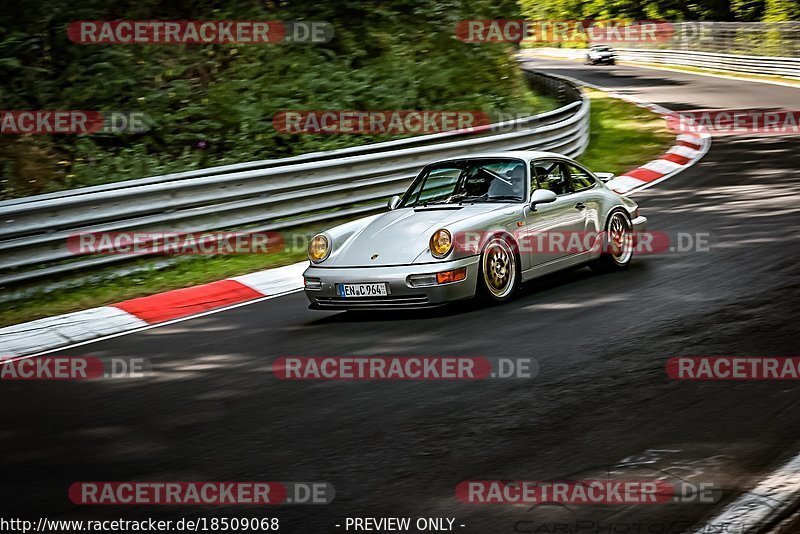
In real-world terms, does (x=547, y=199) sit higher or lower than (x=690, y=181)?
higher

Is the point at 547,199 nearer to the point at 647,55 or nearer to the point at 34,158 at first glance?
the point at 34,158

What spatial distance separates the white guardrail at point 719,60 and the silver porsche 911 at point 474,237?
95.7ft

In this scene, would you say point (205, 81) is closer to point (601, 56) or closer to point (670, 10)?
point (601, 56)

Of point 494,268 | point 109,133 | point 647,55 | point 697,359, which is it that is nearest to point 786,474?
point 697,359

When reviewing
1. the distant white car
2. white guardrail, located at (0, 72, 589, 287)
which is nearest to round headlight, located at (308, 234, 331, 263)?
white guardrail, located at (0, 72, 589, 287)

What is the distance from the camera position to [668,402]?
547cm

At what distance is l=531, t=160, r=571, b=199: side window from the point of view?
883cm

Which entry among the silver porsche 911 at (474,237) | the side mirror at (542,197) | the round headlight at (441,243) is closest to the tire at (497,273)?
the silver porsche 911 at (474,237)

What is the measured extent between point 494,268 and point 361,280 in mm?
1085

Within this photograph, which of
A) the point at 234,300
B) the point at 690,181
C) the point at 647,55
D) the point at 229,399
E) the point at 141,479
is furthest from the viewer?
the point at 647,55

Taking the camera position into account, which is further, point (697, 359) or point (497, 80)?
point (497, 80)

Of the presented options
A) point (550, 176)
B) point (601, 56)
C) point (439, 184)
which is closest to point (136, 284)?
point (439, 184)

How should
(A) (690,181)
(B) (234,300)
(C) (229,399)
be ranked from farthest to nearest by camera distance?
(A) (690,181) < (B) (234,300) < (C) (229,399)

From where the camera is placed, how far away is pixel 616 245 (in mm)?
9375
